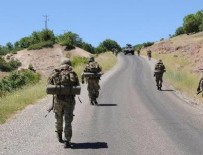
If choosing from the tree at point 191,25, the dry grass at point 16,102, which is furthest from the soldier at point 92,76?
the tree at point 191,25

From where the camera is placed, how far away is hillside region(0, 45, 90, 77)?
100562 millimetres

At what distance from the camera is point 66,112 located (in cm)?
1275

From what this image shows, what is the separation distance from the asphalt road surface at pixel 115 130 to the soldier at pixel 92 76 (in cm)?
50

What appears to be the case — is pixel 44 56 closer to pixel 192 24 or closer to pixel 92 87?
pixel 192 24

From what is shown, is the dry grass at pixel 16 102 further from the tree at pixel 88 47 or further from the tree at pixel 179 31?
the tree at pixel 179 31

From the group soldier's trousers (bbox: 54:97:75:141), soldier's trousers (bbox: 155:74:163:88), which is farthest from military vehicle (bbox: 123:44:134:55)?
soldier's trousers (bbox: 54:97:75:141)

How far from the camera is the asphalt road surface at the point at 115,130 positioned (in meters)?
12.3

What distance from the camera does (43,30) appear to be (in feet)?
447

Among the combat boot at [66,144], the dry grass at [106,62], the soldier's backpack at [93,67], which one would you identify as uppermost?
the soldier's backpack at [93,67]

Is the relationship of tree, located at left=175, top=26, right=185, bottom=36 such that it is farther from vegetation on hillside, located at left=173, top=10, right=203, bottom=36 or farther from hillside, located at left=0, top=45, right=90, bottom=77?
hillside, located at left=0, top=45, right=90, bottom=77

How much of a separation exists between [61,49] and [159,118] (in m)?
92.2

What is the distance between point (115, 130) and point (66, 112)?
2988 millimetres

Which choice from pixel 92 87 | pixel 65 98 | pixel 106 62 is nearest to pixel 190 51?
pixel 106 62

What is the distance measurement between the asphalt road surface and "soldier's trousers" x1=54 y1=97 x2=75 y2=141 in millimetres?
382
